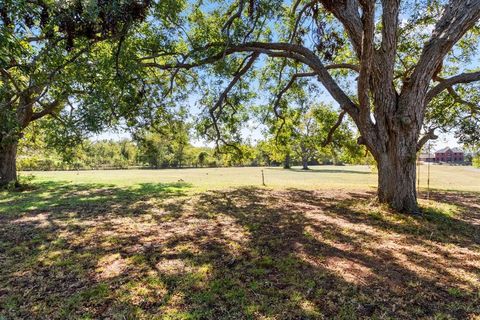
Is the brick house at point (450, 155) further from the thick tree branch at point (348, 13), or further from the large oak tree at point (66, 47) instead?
the large oak tree at point (66, 47)

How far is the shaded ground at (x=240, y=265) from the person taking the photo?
2.83 meters

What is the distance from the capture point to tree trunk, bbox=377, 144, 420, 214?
263 inches

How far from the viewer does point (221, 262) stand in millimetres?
3936

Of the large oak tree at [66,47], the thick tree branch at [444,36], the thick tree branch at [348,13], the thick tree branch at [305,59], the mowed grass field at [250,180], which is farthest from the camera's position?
the mowed grass field at [250,180]

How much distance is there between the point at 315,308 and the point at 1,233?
6.21 m

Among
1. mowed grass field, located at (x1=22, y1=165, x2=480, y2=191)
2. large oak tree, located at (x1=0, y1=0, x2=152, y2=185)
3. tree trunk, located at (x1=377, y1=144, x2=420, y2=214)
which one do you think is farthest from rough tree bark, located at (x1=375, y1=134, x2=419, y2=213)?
large oak tree, located at (x1=0, y1=0, x2=152, y2=185)

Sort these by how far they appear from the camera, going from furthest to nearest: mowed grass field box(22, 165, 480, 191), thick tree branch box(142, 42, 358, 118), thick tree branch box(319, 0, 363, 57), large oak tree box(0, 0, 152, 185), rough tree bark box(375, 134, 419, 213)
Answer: mowed grass field box(22, 165, 480, 191) < thick tree branch box(142, 42, 358, 118) < rough tree bark box(375, 134, 419, 213) < thick tree branch box(319, 0, 363, 57) < large oak tree box(0, 0, 152, 185)

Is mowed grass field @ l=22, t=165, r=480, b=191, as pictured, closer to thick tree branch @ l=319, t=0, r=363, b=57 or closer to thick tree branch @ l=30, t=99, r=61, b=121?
thick tree branch @ l=30, t=99, r=61, b=121

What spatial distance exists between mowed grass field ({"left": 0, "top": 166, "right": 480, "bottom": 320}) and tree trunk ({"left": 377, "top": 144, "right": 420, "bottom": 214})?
35 cm

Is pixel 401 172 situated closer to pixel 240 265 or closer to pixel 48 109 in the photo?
pixel 240 265

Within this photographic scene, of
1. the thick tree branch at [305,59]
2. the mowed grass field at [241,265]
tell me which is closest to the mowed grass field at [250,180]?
the thick tree branch at [305,59]

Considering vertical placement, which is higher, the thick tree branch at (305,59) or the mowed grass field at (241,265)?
the thick tree branch at (305,59)

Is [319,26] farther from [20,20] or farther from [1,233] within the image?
[1,233]

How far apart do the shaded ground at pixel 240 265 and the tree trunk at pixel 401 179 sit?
0.40 m
